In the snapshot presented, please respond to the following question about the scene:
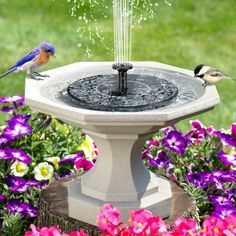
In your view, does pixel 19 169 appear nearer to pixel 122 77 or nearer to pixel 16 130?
pixel 16 130

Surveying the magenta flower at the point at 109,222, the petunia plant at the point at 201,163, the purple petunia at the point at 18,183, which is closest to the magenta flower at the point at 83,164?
the purple petunia at the point at 18,183

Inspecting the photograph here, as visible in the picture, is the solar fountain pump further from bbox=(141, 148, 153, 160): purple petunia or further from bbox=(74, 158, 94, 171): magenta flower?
bbox=(141, 148, 153, 160): purple petunia

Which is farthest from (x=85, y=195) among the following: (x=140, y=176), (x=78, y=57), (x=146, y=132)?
(x=78, y=57)

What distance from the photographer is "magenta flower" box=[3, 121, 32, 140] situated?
4457mm

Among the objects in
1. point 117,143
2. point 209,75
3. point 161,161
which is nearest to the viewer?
point 117,143

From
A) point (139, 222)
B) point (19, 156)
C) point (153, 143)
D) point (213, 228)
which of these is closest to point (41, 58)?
point (19, 156)

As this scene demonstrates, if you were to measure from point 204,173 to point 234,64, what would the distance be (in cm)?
367

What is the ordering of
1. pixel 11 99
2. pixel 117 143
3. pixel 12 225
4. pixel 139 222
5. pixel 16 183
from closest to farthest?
pixel 139 222 → pixel 117 143 → pixel 12 225 → pixel 16 183 → pixel 11 99

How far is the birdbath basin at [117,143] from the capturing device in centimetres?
350

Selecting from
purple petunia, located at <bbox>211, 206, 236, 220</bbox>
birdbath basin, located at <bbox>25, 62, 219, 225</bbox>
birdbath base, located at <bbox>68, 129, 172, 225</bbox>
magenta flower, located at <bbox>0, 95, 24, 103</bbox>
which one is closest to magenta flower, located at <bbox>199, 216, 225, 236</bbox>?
birdbath basin, located at <bbox>25, 62, 219, 225</bbox>

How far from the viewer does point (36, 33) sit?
350 inches

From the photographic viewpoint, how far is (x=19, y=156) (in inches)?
169

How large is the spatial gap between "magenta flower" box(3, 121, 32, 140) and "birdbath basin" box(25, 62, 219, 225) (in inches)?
21.3

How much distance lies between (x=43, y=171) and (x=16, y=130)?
29cm
